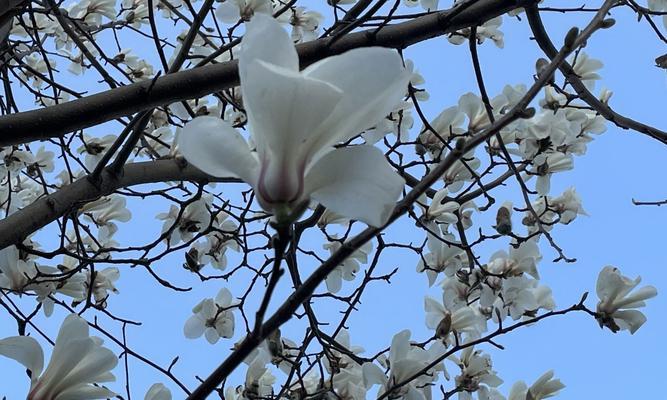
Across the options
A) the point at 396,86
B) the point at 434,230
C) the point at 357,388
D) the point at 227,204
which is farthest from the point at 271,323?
the point at 227,204

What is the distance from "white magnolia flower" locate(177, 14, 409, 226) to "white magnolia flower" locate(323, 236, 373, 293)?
A: 1398mm

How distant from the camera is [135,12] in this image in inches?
106

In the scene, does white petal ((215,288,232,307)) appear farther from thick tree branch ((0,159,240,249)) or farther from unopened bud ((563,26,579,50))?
unopened bud ((563,26,579,50))

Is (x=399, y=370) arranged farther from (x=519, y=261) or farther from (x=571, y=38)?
(x=571, y=38)

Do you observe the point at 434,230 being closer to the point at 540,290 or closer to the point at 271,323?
the point at 540,290

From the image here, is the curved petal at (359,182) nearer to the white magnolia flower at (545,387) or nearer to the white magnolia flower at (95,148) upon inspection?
the white magnolia flower at (545,387)

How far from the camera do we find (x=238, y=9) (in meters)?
2.08

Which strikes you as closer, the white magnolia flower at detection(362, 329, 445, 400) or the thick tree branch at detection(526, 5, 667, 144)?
the white magnolia flower at detection(362, 329, 445, 400)

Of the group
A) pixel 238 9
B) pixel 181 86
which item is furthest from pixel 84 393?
pixel 238 9

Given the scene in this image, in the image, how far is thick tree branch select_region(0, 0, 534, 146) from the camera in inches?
51.6

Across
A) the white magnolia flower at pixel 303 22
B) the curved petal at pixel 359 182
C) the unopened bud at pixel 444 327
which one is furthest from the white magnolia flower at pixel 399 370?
the white magnolia flower at pixel 303 22

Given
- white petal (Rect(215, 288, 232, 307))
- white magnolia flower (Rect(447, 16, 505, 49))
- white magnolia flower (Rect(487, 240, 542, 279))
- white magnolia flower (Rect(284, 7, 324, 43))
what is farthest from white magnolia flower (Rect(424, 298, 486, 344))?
white magnolia flower (Rect(284, 7, 324, 43))

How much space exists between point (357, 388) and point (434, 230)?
18.8 inches

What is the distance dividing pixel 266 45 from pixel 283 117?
0.06 metres
